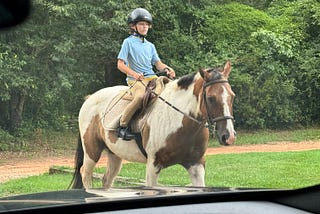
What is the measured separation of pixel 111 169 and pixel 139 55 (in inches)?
36.8

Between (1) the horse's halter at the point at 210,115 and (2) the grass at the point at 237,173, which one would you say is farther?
(2) the grass at the point at 237,173

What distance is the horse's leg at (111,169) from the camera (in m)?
3.94

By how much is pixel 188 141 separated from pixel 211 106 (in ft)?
0.93

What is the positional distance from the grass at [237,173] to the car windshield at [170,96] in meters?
0.01

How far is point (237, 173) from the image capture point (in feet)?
→ 12.9

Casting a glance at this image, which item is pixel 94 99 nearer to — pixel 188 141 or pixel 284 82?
pixel 188 141

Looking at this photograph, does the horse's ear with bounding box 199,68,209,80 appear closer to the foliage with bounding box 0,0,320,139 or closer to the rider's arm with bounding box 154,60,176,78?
the rider's arm with bounding box 154,60,176,78

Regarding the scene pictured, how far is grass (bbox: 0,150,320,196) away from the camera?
11.8 feet

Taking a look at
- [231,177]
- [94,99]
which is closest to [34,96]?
[94,99]

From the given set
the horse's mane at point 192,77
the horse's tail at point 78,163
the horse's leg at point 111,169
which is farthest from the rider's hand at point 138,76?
the horse's tail at point 78,163

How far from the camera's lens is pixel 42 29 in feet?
16.0

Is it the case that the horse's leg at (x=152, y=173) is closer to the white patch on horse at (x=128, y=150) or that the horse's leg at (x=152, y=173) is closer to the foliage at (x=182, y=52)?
the white patch on horse at (x=128, y=150)

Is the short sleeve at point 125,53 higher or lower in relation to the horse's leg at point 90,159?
higher

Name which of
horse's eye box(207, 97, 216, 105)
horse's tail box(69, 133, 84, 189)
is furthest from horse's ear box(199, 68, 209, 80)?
horse's tail box(69, 133, 84, 189)
